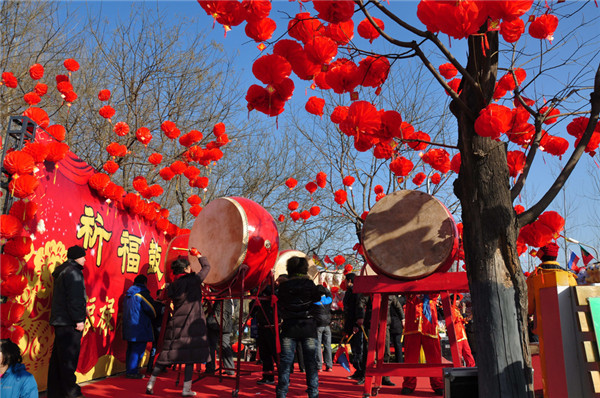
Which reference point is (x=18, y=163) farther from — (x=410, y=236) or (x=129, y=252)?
(x=410, y=236)

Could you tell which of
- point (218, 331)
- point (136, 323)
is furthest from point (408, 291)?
point (136, 323)

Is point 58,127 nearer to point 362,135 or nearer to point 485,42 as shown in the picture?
point 362,135

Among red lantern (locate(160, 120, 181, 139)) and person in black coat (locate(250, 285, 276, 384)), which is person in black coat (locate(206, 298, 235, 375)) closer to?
person in black coat (locate(250, 285, 276, 384))

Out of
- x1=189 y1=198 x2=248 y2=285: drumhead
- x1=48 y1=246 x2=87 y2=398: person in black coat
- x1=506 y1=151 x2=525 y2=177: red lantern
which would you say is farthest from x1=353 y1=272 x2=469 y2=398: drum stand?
x1=48 y1=246 x2=87 y2=398: person in black coat

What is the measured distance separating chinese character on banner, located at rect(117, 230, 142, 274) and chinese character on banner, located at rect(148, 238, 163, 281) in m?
0.52

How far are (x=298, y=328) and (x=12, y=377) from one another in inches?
115

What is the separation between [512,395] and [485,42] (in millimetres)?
2688

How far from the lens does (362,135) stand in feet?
15.2

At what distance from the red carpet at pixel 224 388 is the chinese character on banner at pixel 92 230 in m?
1.72

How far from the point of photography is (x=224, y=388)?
21.8ft

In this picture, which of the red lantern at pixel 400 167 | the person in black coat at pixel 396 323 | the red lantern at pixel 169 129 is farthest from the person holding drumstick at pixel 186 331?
the red lantern at pixel 169 129

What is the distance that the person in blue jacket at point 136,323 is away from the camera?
7.20 meters

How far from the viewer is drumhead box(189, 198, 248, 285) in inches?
249

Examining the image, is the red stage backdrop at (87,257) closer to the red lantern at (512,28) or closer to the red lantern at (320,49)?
the red lantern at (320,49)
